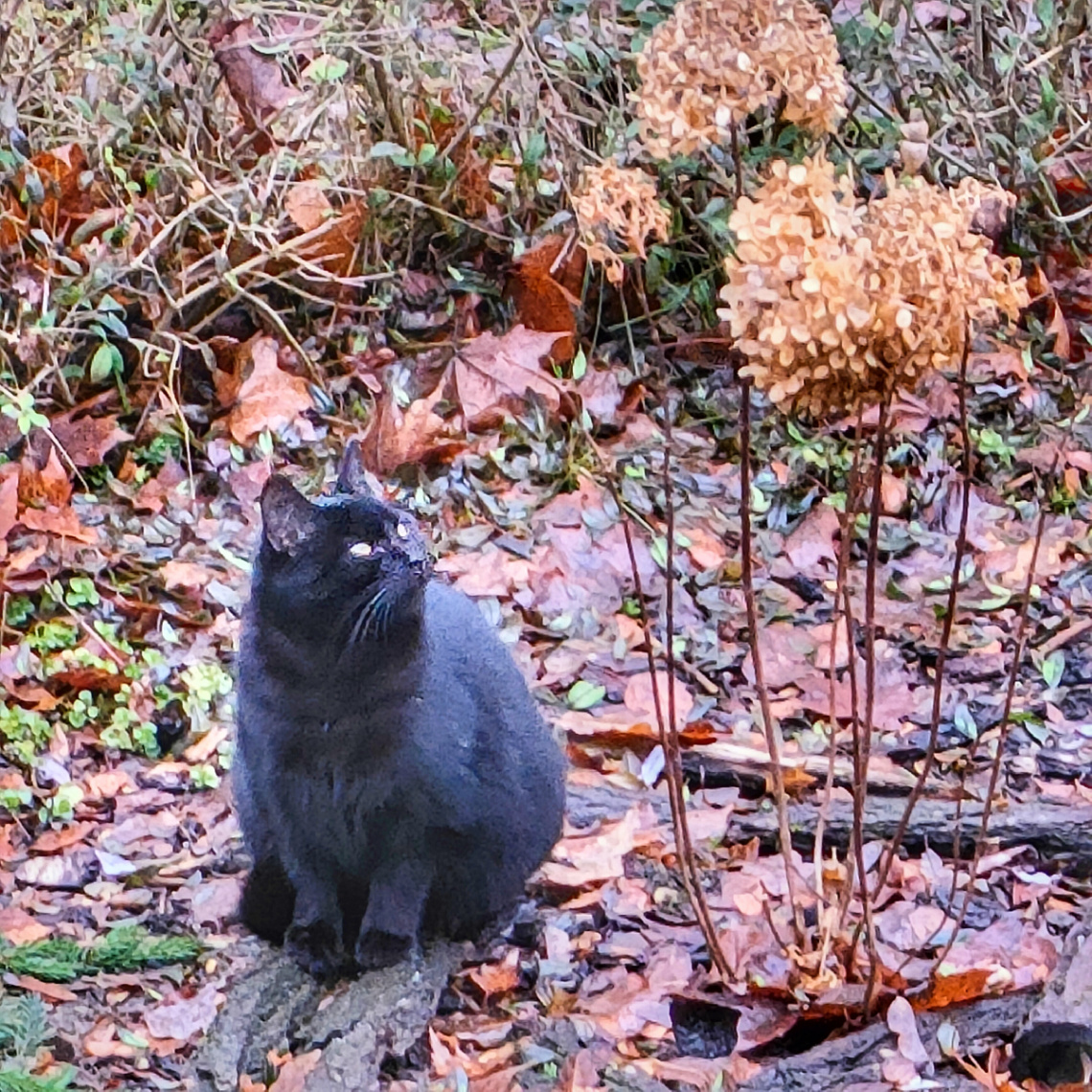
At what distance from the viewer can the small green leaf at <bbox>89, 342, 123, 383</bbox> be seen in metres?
4.20

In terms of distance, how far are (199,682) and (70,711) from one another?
0.27 m

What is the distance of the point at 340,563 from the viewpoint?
2.35 m

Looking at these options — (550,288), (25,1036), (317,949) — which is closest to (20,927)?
(25,1036)

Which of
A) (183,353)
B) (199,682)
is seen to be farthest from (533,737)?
(183,353)

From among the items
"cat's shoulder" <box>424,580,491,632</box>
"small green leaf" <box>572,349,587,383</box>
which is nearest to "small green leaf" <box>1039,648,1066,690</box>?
"cat's shoulder" <box>424,580,491,632</box>

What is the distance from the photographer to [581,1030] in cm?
257

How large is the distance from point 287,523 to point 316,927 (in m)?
0.70

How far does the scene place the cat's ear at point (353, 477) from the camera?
2.52 meters

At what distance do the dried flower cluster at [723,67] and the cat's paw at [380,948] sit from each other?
1.30 metres

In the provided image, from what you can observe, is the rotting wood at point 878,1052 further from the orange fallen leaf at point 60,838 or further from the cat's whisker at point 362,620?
the orange fallen leaf at point 60,838

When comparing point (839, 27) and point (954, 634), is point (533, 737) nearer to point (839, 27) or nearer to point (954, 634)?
point (954, 634)

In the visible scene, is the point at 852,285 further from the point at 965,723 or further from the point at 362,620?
the point at 965,723

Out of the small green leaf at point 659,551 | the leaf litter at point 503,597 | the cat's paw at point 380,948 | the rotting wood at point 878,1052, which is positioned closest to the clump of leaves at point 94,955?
the leaf litter at point 503,597

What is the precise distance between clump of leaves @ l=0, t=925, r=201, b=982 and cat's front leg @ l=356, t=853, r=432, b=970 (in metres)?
0.34
